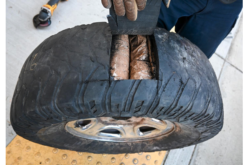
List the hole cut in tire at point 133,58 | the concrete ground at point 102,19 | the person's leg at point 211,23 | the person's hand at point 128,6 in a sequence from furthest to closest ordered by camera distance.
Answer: the concrete ground at point 102,19 → the person's leg at point 211,23 → the hole cut in tire at point 133,58 → the person's hand at point 128,6

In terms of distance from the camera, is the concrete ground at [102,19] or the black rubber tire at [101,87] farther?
the concrete ground at [102,19]

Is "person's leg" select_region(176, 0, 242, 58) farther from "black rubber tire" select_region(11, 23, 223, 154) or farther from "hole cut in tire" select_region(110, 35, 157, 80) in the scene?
"hole cut in tire" select_region(110, 35, 157, 80)

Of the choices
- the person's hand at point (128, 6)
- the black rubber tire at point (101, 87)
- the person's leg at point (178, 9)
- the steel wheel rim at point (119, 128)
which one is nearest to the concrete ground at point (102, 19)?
the steel wheel rim at point (119, 128)

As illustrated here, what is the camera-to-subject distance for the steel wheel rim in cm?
115

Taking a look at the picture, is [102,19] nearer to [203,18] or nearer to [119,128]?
[203,18]

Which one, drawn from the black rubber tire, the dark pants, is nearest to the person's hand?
the black rubber tire

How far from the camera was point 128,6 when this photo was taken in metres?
0.72

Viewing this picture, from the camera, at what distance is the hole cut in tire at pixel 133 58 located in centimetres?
88

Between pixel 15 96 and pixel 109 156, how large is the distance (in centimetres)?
81

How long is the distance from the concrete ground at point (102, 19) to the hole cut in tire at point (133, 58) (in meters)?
0.92

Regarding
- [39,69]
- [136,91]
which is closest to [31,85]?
[39,69]

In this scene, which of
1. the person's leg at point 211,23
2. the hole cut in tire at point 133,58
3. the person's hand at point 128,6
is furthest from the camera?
the person's leg at point 211,23

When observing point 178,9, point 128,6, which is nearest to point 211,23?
point 178,9

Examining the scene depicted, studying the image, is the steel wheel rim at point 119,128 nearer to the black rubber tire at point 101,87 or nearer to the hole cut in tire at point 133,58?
the black rubber tire at point 101,87
